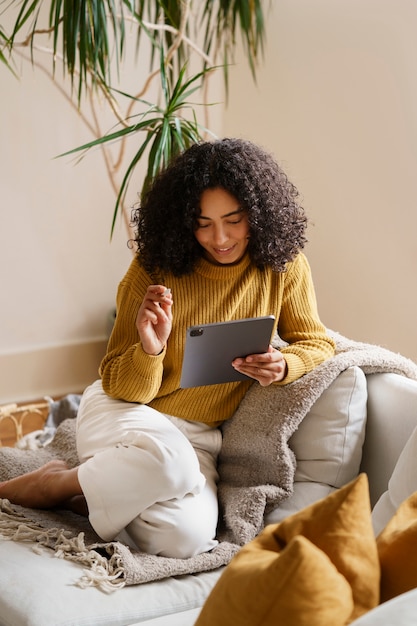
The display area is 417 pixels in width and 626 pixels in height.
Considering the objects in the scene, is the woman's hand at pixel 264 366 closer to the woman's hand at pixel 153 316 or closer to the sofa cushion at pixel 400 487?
the woman's hand at pixel 153 316

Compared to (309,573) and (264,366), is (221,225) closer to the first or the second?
(264,366)

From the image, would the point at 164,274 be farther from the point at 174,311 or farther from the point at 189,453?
the point at 189,453

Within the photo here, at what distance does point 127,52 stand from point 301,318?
189 cm

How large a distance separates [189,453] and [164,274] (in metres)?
0.42

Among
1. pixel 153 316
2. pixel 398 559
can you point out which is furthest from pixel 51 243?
pixel 398 559

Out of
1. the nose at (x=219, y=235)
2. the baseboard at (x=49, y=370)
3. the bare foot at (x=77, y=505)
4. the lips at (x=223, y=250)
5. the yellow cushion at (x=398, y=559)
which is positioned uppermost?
the nose at (x=219, y=235)

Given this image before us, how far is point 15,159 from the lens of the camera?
3.47 meters

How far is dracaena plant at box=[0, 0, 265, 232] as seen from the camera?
267 centimetres

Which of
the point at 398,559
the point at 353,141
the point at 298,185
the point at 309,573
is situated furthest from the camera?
the point at 298,185

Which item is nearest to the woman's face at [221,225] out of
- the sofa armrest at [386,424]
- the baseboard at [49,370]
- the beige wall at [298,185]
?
the sofa armrest at [386,424]

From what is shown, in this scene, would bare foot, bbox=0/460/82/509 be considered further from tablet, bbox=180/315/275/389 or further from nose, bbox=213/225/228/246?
nose, bbox=213/225/228/246

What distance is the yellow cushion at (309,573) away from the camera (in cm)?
93

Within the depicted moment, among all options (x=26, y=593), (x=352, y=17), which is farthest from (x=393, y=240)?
(x=26, y=593)

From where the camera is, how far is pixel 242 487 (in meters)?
2.00
